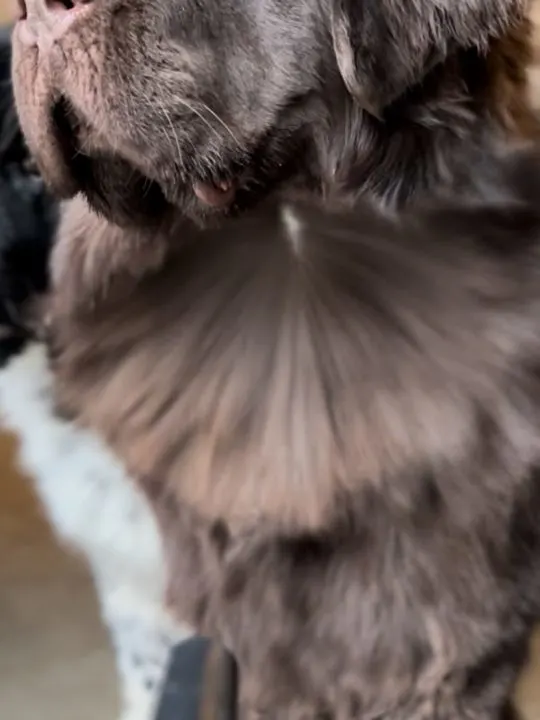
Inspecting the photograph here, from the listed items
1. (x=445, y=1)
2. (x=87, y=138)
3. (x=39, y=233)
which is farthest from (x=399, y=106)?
(x=39, y=233)

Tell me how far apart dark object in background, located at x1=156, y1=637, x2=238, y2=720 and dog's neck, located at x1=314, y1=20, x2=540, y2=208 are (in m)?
0.29

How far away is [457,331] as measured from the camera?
77cm

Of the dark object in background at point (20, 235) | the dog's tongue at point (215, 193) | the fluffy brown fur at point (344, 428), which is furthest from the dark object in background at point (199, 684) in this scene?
the dark object in background at point (20, 235)

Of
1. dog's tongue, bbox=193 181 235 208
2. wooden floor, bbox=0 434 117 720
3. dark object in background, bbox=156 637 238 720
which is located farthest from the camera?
wooden floor, bbox=0 434 117 720

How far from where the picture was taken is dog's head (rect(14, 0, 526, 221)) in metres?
0.61

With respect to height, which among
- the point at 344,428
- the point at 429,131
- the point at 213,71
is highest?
the point at 213,71

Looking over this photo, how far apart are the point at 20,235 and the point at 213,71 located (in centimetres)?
44

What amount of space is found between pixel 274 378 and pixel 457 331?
0.13 m

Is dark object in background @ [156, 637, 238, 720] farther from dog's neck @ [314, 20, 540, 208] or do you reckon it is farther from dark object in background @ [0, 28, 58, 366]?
dark object in background @ [0, 28, 58, 366]

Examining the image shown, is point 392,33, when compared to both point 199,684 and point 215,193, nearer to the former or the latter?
point 215,193

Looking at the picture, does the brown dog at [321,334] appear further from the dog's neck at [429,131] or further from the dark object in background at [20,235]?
the dark object in background at [20,235]

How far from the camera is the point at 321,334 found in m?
0.79

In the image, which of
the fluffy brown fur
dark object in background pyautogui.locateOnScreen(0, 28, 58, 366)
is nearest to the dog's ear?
the fluffy brown fur

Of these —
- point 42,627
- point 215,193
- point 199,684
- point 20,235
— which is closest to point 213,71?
point 215,193
